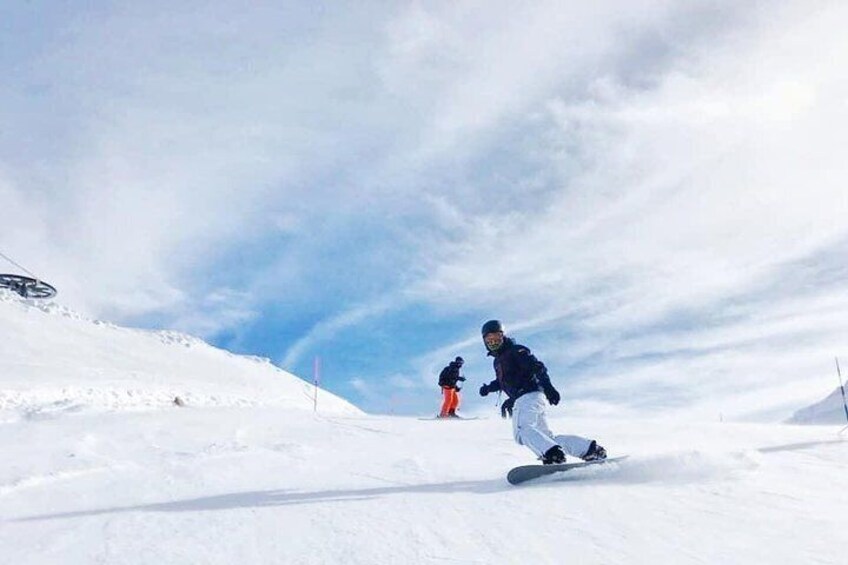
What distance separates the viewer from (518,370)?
7.44m

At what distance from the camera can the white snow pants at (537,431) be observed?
690 centimetres

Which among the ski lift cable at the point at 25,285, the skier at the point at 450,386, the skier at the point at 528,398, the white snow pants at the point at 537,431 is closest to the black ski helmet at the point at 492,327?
the skier at the point at 528,398

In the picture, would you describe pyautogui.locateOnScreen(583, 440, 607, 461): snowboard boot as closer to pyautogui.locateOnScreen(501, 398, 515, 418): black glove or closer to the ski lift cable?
pyautogui.locateOnScreen(501, 398, 515, 418): black glove

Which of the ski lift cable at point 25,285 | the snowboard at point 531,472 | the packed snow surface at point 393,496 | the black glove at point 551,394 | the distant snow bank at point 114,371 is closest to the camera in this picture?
the packed snow surface at point 393,496

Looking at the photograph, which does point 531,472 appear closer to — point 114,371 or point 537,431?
point 537,431

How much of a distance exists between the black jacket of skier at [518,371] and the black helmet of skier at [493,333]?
0.07m

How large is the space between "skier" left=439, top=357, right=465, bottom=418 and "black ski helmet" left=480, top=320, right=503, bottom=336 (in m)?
12.0

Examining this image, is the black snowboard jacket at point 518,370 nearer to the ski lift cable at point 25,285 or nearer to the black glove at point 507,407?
the black glove at point 507,407

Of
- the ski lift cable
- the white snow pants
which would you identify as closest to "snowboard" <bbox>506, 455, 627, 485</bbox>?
the white snow pants

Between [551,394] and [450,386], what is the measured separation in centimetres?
1241

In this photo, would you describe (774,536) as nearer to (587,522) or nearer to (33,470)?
(587,522)

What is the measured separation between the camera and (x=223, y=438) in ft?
33.1

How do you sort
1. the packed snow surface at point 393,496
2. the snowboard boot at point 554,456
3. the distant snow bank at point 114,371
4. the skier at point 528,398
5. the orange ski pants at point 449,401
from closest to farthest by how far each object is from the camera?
1. the packed snow surface at point 393,496
2. the snowboard boot at point 554,456
3. the skier at point 528,398
4. the distant snow bank at point 114,371
5. the orange ski pants at point 449,401

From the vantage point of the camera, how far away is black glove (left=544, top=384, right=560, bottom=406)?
7.30 m
